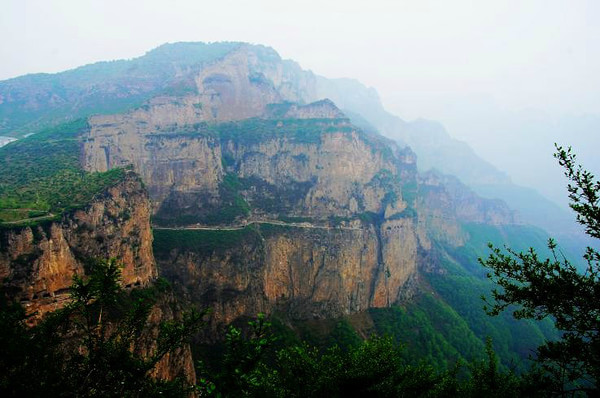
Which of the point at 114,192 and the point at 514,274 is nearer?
the point at 514,274

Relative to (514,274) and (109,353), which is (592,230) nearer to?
(514,274)

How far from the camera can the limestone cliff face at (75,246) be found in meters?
36.2

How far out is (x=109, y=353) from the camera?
16.8 metres

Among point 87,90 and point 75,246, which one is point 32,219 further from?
point 87,90

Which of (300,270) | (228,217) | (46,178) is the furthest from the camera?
(300,270)

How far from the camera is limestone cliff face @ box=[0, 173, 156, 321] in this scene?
119 feet

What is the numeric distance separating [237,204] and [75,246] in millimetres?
53614

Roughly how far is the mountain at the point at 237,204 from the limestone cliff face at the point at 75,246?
0.24 meters

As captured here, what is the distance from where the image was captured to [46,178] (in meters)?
60.7

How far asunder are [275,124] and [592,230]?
11442 centimetres

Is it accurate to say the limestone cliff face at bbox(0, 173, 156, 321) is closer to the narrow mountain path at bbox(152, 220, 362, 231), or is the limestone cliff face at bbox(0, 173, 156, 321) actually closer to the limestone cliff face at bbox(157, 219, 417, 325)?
the limestone cliff face at bbox(157, 219, 417, 325)

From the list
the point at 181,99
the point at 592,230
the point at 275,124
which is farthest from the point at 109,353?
the point at 275,124

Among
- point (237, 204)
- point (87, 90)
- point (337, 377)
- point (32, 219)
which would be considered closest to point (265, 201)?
point (237, 204)

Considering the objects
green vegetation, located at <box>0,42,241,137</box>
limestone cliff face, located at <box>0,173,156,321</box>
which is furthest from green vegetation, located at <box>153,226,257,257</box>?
green vegetation, located at <box>0,42,241,137</box>
